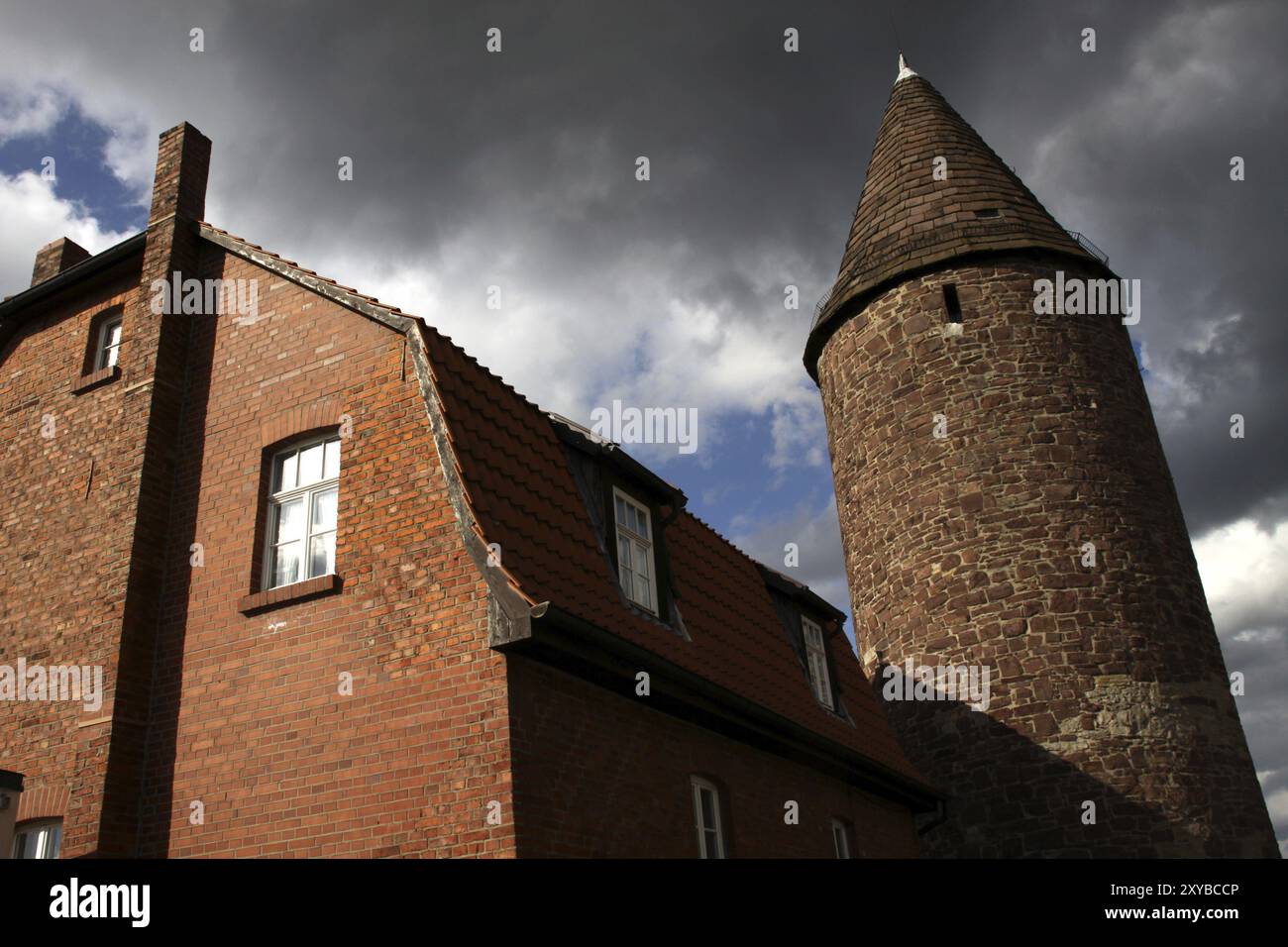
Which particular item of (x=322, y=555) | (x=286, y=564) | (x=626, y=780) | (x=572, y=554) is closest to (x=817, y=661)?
(x=572, y=554)

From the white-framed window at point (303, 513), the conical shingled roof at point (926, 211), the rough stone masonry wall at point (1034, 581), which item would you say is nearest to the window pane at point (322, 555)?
the white-framed window at point (303, 513)

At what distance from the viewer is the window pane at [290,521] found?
382 inches

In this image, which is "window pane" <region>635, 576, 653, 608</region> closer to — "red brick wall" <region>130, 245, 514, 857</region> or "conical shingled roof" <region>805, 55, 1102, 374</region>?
"red brick wall" <region>130, 245, 514, 857</region>

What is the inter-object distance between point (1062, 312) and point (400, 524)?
13652mm

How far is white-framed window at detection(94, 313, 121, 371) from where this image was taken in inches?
477

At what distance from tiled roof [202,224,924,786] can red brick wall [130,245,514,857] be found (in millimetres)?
323

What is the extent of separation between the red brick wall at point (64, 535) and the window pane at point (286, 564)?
138cm

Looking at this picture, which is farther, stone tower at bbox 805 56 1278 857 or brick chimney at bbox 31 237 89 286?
stone tower at bbox 805 56 1278 857

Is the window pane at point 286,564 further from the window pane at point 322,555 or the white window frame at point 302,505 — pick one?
the window pane at point 322,555

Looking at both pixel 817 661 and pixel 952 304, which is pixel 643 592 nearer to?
pixel 817 661

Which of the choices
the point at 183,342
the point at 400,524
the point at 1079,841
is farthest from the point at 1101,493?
the point at 183,342

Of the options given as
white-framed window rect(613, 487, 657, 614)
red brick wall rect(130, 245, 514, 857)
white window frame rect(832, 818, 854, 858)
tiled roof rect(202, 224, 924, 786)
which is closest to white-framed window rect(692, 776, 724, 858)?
tiled roof rect(202, 224, 924, 786)

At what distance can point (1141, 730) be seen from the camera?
15.9 meters
